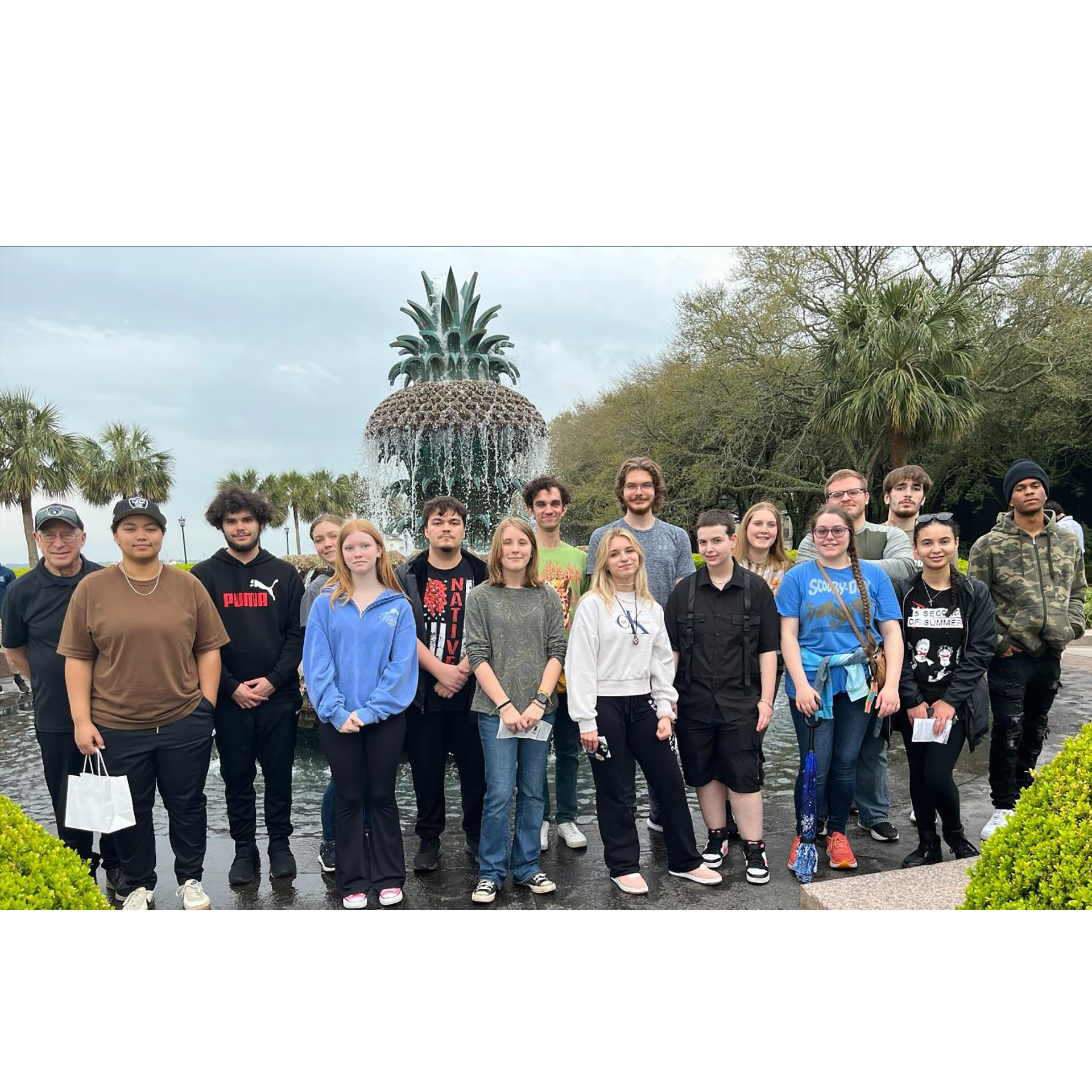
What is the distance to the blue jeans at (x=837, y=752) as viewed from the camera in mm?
4301

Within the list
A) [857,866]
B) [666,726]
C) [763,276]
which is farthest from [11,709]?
[763,276]

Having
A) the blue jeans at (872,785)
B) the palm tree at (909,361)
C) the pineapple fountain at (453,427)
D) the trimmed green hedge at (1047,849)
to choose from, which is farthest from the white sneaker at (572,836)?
the palm tree at (909,361)

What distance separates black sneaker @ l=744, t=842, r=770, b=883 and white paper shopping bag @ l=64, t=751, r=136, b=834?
10.1 feet

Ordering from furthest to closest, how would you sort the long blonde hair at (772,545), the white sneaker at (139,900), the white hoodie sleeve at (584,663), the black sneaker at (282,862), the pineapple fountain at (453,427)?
the pineapple fountain at (453,427) → the long blonde hair at (772,545) → the black sneaker at (282,862) → the white hoodie sleeve at (584,663) → the white sneaker at (139,900)

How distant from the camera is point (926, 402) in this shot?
18641 mm

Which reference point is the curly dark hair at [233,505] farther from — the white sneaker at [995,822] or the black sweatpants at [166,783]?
the white sneaker at [995,822]

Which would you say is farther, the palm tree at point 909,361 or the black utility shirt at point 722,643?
the palm tree at point 909,361

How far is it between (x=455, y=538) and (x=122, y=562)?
166cm

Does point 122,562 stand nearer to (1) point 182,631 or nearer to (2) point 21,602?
(1) point 182,631

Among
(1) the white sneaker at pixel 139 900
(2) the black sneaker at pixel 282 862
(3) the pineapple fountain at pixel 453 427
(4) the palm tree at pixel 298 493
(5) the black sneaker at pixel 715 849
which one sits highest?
(4) the palm tree at pixel 298 493

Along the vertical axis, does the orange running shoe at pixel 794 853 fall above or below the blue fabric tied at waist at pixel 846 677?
below

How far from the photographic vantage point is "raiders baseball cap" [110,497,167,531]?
384 centimetres

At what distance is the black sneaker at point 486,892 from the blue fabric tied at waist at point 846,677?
1.93 m

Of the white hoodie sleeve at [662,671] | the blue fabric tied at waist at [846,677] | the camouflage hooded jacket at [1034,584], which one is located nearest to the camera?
the white hoodie sleeve at [662,671]
